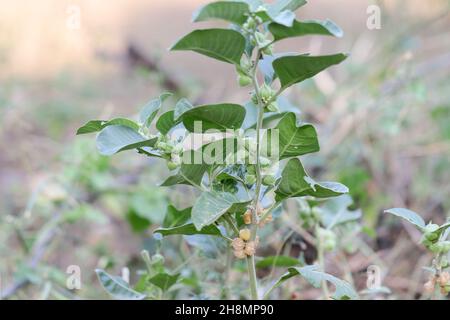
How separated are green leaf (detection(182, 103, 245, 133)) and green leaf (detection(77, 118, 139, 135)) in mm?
57

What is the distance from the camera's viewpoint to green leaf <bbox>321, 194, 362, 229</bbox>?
1020 mm

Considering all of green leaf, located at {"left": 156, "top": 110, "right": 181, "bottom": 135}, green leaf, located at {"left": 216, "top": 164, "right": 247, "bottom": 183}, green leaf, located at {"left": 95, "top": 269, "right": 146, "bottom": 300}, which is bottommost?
green leaf, located at {"left": 95, "top": 269, "right": 146, "bottom": 300}

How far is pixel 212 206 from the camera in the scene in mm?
657

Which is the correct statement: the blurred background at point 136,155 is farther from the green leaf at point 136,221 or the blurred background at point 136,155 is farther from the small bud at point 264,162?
the small bud at point 264,162

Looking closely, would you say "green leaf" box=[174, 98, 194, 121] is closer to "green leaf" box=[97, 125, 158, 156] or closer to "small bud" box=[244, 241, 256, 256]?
"green leaf" box=[97, 125, 158, 156]

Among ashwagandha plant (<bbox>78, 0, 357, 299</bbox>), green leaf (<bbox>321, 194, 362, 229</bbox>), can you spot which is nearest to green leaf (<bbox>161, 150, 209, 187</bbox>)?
ashwagandha plant (<bbox>78, 0, 357, 299</bbox>)

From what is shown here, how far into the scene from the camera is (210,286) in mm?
1052

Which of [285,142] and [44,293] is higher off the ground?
[285,142]

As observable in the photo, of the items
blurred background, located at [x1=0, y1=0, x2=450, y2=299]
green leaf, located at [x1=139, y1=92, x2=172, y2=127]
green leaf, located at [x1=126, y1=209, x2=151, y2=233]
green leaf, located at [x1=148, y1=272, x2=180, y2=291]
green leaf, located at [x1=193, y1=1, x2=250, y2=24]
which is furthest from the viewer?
green leaf, located at [x1=126, y1=209, x2=151, y2=233]

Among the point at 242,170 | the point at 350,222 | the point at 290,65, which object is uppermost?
the point at 290,65

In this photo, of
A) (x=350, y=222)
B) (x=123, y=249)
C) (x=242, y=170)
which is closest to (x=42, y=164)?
(x=123, y=249)

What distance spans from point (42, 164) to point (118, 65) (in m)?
0.80

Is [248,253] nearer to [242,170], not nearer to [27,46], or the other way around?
[242,170]

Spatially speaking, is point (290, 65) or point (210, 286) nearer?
point (290, 65)
